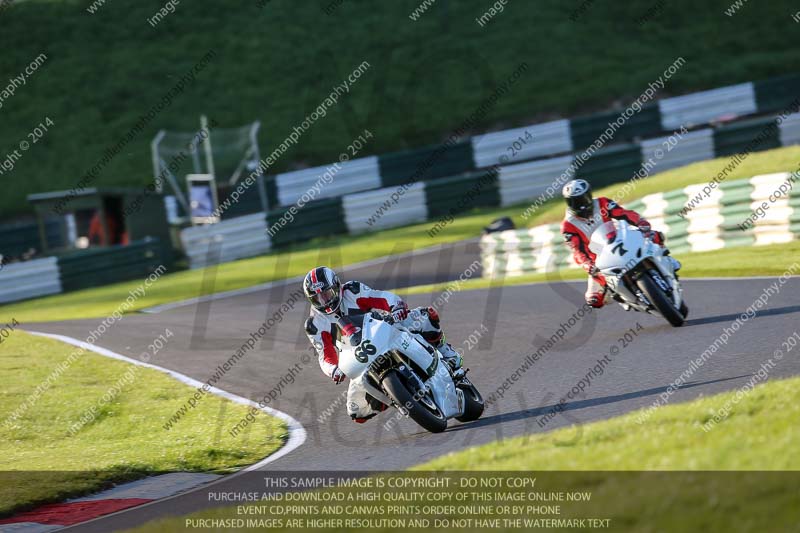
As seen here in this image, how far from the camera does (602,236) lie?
37.7 feet

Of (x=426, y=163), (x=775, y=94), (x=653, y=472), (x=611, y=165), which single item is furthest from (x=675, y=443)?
(x=775, y=94)

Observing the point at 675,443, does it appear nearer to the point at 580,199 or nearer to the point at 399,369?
the point at 399,369

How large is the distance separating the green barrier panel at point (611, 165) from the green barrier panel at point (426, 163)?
11.3ft

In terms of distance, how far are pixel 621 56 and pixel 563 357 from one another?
27221mm

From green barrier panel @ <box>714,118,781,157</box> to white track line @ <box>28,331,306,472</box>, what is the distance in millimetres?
17518

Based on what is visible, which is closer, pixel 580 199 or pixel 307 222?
pixel 580 199

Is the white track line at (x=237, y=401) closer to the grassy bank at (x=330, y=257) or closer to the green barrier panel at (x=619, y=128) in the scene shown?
the grassy bank at (x=330, y=257)

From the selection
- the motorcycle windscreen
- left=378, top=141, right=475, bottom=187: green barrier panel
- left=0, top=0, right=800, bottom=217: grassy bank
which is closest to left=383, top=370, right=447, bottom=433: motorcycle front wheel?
the motorcycle windscreen

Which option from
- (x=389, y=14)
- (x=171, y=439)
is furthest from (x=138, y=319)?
(x=389, y=14)

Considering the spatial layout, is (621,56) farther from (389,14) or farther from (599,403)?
(599,403)

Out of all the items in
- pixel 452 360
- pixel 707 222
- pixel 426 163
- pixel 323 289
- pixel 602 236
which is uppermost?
pixel 426 163

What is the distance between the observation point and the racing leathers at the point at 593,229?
11.6 metres

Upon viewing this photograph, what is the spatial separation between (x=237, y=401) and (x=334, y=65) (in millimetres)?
26317

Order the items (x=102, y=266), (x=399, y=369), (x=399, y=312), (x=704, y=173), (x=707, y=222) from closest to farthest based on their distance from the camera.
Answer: (x=399, y=369)
(x=399, y=312)
(x=707, y=222)
(x=704, y=173)
(x=102, y=266)
